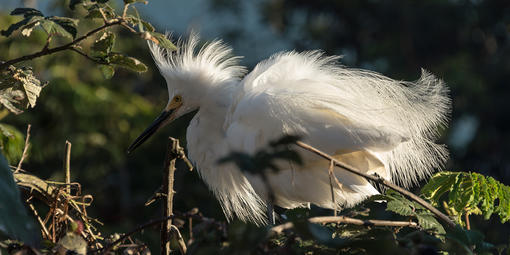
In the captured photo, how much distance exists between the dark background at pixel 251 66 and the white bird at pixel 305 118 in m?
0.31

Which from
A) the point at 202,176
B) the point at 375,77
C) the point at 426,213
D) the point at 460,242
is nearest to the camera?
the point at 460,242

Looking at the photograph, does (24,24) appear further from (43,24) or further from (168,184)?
(168,184)

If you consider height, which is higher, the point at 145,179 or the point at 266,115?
the point at 266,115

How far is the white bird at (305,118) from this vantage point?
7.14 feet

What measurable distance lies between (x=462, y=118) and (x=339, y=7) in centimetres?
325

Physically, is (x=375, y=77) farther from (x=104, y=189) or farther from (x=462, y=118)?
(x=462, y=118)

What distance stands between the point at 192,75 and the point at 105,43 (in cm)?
126

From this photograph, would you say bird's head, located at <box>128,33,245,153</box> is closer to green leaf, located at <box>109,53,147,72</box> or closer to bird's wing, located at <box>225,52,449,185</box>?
bird's wing, located at <box>225,52,449,185</box>

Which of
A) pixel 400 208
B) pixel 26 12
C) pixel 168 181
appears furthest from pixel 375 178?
pixel 26 12

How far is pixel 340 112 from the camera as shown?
2182 millimetres

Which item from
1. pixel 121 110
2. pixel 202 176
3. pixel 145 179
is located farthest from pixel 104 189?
pixel 202 176

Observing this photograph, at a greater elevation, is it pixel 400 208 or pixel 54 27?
pixel 54 27

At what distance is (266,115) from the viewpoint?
2.22m

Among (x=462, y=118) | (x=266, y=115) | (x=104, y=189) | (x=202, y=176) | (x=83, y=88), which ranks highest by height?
(x=266, y=115)
